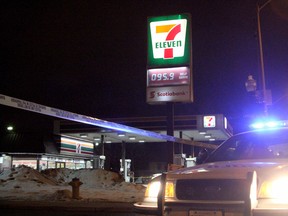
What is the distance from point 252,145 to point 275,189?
2.11 metres

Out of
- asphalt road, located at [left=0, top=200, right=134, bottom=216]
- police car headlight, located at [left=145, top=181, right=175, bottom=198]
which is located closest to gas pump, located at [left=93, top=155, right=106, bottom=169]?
asphalt road, located at [left=0, top=200, right=134, bottom=216]

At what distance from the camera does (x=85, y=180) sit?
74.2 ft

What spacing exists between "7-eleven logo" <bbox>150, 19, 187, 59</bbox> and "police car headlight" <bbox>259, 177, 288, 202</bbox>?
1603cm

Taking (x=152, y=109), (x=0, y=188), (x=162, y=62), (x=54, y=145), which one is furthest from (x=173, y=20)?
(x=152, y=109)

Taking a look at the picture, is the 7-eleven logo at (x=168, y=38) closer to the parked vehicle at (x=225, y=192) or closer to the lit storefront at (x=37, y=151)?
the lit storefront at (x=37, y=151)

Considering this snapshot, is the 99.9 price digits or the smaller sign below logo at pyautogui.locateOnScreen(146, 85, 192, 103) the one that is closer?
the smaller sign below logo at pyautogui.locateOnScreen(146, 85, 192, 103)

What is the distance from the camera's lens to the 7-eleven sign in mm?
20188

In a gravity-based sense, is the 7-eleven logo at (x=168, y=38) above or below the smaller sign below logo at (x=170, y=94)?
above

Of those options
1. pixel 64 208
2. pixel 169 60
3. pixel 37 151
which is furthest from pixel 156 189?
pixel 37 151

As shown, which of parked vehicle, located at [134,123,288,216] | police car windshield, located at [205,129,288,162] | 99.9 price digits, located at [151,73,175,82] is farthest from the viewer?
99.9 price digits, located at [151,73,175,82]

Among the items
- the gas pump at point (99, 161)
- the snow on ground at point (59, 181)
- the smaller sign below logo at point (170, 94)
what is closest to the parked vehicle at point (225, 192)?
the snow on ground at point (59, 181)

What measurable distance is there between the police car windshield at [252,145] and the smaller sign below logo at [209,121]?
22.2 m

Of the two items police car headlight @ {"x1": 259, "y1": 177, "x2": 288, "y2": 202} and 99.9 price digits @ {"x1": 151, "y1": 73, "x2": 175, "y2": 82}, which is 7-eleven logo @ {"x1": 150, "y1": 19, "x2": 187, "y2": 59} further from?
police car headlight @ {"x1": 259, "y1": 177, "x2": 288, "y2": 202}

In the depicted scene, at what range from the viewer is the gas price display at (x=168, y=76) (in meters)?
19.8
